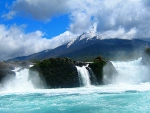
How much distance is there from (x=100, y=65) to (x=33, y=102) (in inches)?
1097

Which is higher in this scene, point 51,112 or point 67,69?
point 67,69

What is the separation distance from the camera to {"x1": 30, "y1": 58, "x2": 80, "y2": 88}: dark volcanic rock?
53.9 metres

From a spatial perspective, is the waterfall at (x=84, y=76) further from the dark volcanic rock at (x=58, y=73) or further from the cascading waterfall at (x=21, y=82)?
the cascading waterfall at (x=21, y=82)

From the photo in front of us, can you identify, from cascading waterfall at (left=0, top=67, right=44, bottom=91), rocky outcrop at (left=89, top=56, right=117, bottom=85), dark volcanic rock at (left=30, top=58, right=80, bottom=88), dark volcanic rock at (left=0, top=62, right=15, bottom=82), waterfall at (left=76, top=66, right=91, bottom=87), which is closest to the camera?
cascading waterfall at (left=0, top=67, right=44, bottom=91)

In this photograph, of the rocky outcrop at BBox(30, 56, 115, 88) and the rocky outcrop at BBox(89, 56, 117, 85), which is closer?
the rocky outcrop at BBox(30, 56, 115, 88)

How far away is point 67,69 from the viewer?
54750 millimetres

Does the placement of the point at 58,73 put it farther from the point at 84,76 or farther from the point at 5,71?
the point at 5,71

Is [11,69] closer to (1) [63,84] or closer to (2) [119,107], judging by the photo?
(1) [63,84]

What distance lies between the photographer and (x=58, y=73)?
54.5 meters

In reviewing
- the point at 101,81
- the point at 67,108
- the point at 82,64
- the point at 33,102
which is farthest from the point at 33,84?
the point at 67,108

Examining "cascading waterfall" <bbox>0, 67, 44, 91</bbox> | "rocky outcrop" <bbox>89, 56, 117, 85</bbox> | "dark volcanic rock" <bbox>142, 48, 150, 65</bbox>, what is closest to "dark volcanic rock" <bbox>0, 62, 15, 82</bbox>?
"cascading waterfall" <bbox>0, 67, 44, 91</bbox>

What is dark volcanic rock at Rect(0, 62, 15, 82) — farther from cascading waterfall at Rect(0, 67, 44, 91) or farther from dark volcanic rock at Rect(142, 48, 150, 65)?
dark volcanic rock at Rect(142, 48, 150, 65)

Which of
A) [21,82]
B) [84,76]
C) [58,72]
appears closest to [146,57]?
[84,76]

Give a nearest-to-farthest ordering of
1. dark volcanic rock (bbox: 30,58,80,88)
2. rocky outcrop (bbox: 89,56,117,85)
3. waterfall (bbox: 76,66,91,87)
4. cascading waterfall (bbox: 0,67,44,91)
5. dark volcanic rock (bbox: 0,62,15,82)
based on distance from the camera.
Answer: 1. cascading waterfall (bbox: 0,67,44,91)
2. dark volcanic rock (bbox: 0,62,15,82)
3. dark volcanic rock (bbox: 30,58,80,88)
4. waterfall (bbox: 76,66,91,87)
5. rocky outcrop (bbox: 89,56,117,85)
